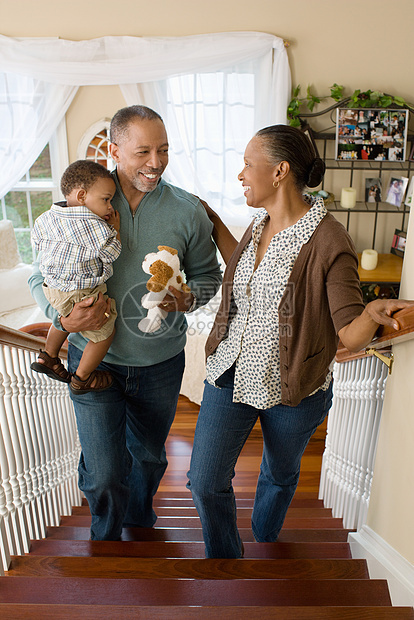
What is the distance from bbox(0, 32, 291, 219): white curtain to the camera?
14.5ft

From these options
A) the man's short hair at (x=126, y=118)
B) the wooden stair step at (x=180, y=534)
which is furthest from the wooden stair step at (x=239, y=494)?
the man's short hair at (x=126, y=118)

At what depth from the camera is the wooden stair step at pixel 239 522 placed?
88.0 inches

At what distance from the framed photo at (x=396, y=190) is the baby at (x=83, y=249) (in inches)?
141

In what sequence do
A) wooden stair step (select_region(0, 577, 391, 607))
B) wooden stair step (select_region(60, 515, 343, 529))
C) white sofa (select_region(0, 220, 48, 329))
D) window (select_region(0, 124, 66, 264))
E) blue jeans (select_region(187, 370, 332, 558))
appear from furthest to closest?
window (select_region(0, 124, 66, 264)) → white sofa (select_region(0, 220, 48, 329)) → wooden stair step (select_region(60, 515, 343, 529)) → blue jeans (select_region(187, 370, 332, 558)) → wooden stair step (select_region(0, 577, 391, 607))

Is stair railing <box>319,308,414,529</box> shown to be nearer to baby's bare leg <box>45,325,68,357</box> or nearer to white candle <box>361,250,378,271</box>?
baby's bare leg <box>45,325,68,357</box>

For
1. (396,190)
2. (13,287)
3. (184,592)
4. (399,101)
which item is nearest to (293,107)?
(399,101)

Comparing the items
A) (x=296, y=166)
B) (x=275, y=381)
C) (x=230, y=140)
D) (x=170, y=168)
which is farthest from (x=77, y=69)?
(x=275, y=381)

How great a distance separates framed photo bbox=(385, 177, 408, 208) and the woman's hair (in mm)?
3315

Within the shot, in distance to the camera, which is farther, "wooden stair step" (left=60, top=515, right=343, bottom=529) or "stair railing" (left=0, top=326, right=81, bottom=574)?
"wooden stair step" (left=60, top=515, right=343, bottom=529)

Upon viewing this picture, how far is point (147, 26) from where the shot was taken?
4.47 metres

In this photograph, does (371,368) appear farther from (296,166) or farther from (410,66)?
(410,66)

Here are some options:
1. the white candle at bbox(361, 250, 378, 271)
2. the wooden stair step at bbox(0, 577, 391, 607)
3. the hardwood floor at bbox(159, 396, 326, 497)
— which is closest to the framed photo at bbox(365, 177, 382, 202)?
the white candle at bbox(361, 250, 378, 271)

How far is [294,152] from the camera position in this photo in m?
1.59

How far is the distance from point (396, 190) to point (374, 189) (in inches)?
7.6
